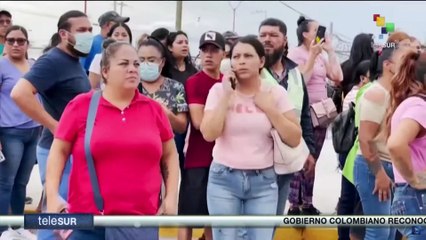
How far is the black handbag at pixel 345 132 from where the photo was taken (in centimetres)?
495

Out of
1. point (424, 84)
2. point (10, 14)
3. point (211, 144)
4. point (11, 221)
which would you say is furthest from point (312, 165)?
point (10, 14)

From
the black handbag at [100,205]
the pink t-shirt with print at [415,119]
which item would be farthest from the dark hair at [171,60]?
the pink t-shirt with print at [415,119]

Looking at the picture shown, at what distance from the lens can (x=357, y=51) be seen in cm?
554

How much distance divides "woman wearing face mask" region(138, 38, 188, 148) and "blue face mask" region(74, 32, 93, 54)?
448mm

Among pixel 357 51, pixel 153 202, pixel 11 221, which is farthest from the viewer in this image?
pixel 357 51

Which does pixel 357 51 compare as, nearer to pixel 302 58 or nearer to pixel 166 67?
pixel 302 58

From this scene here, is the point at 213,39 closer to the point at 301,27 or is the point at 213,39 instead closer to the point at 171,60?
the point at 171,60

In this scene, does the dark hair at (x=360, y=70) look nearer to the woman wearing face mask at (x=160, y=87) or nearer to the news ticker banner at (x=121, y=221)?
the woman wearing face mask at (x=160, y=87)

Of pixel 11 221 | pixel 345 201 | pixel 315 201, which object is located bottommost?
pixel 315 201

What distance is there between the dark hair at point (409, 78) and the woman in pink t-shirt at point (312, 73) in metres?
2.05

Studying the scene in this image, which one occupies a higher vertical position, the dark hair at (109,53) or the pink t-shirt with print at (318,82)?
the dark hair at (109,53)

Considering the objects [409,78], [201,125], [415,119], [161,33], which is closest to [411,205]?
[415,119]

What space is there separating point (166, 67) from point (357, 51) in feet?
5.14

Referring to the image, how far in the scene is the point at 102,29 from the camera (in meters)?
6.39
